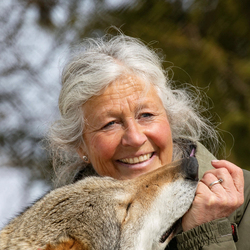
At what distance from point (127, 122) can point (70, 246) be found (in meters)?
1.15

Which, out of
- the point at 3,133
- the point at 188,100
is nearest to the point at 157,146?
the point at 188,100

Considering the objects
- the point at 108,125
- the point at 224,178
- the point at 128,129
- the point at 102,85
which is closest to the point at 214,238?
the point at 224,178

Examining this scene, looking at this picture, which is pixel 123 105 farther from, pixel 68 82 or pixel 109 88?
pixel 68 82

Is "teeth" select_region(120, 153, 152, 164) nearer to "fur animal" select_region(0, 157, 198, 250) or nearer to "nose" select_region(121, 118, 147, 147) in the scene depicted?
"nose" select_region(121, 118, 147, 147)

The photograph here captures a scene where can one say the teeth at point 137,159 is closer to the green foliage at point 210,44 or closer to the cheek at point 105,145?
the cheek at point 105,145

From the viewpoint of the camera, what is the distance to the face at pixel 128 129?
2828 mm

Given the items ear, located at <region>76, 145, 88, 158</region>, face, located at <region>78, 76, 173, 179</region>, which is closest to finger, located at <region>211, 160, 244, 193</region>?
face, located at <region>78, 76, 173, 179</region>

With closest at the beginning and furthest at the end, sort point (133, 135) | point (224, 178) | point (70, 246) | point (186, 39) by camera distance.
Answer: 1. point (70, 246)
2. point (224, 178)
3. point (133, 135)
4. point (186, 39)

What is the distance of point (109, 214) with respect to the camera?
2.24m

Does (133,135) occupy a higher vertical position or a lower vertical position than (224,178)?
lower

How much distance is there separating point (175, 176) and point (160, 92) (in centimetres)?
98

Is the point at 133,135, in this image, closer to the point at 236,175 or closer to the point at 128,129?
the point at 128,129

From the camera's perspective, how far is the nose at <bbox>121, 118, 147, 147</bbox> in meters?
2.74

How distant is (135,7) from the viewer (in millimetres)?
5281
